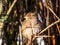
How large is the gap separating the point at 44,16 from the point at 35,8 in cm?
10

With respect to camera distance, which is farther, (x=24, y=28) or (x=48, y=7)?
(x=24, y=28)

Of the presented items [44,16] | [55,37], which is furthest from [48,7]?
[55,37]

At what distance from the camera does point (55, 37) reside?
1.40 m

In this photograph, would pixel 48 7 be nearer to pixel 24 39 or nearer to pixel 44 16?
pixel 44 16

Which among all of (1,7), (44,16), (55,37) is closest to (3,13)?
(1,7)

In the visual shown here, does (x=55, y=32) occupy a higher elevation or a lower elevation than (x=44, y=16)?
lower

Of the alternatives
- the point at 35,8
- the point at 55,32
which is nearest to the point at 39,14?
the point at 35,8

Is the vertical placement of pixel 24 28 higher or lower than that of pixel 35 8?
lower

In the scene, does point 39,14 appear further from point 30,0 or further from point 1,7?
point 1,7

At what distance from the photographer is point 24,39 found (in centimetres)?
144

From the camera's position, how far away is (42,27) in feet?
4.59

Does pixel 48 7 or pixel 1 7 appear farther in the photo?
pixel 1 7

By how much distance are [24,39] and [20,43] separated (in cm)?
4

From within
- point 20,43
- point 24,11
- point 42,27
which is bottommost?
point 20,43
